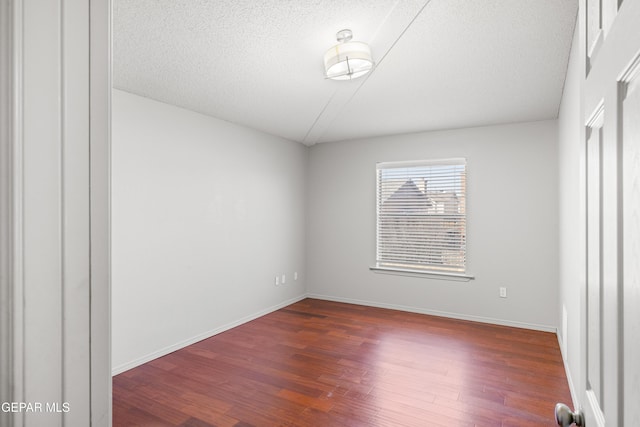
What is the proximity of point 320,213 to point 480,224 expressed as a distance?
7.58 feet

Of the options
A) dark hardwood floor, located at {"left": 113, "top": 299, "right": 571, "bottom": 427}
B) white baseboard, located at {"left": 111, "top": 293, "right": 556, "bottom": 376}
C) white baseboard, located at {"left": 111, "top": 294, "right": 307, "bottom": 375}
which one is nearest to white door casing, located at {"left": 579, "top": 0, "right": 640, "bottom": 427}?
dark hardwood floor, located at {"left": 113, "top": 299, "right": 571, "bottom": 427}

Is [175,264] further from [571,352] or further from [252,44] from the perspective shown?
[571,352]

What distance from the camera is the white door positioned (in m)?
0.51

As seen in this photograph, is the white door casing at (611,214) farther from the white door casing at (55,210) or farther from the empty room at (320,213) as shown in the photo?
the white door casing at (55,210)

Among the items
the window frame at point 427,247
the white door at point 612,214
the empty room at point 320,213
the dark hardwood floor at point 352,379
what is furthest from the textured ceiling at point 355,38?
the dark hardwood floor at point 352,379

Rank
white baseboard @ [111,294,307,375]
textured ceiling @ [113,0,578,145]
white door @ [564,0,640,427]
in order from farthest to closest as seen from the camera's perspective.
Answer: white baseboard @ [111,294,307,375] → textured ceiling @ [113,0,578,145] → white door @ [564,0,640,427]

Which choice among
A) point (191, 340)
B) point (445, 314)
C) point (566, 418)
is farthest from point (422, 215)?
point (566, 418)

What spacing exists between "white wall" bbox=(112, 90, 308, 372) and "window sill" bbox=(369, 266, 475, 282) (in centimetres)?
141

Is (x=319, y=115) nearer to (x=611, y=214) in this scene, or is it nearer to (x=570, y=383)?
(x=570, y=383)

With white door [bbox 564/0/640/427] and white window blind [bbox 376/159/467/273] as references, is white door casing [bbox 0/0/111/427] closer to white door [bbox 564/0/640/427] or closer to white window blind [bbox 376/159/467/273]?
white door [bbox 564/0/640/427]

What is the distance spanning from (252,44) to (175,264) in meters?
2.29

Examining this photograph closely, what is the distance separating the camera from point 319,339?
12.6ft
